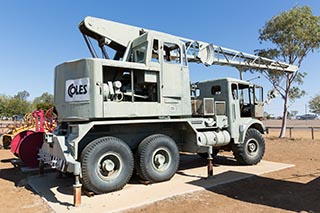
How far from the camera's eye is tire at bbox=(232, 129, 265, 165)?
337 inches

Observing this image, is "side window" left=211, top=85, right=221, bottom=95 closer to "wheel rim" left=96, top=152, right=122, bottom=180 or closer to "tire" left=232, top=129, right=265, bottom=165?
"tire" left=232, top=129, right=265, bottom=165

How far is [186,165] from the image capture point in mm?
8688

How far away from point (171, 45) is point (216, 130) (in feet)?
9.74

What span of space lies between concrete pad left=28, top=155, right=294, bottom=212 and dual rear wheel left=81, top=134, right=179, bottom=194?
0.75 ft

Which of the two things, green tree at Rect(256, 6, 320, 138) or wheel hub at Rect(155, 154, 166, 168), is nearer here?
wheel hub at Rect(155, 154, 166, 168)

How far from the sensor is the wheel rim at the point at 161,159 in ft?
21.4

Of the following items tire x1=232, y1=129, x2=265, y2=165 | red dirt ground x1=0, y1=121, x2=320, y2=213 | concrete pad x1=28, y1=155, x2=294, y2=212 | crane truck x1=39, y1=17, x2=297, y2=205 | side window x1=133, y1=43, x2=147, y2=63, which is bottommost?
red dirt ground x1=0, y1=121, x2=320, y2=213

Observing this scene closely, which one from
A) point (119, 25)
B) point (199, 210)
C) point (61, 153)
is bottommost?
point (199, 210)

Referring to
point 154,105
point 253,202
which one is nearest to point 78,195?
point 154,105

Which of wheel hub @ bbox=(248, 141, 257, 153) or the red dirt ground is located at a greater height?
wheel hub @ bbox=(248, 141, 257, 153)

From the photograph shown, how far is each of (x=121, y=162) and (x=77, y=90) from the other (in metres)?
1.91

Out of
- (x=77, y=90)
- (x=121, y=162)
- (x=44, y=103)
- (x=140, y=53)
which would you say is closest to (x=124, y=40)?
(x=140, y=53)

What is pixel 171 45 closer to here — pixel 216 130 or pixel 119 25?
pixel 119 25

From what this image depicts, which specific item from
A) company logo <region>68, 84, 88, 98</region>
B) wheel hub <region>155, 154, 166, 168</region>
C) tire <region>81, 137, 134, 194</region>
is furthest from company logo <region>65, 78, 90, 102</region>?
wheel hub <region>155, 154, 166, 168</region>
